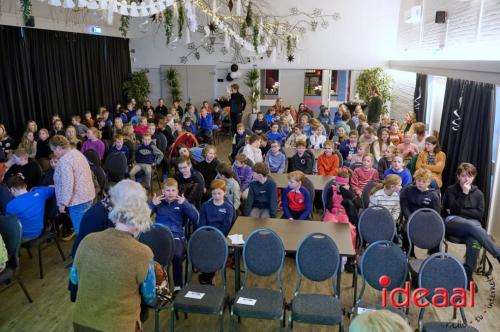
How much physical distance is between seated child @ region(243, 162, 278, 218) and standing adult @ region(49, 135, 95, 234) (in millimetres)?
2154

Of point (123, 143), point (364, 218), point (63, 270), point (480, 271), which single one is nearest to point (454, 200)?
point (480, 271)

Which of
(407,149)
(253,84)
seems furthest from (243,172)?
(253,84)

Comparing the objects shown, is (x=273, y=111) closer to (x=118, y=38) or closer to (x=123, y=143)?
(x=123, y=143)

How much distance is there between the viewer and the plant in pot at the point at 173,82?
51.6ft

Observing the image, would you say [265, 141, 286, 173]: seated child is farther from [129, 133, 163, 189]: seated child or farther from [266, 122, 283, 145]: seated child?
[129, 133, 163, 189]: seated child

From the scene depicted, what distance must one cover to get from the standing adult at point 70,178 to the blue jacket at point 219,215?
1670mm

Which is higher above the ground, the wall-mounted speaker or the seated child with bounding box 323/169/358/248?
the wall-mounted speaker

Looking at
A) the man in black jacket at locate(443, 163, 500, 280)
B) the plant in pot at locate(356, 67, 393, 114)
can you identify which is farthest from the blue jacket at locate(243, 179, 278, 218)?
the plant in pot at locate(356, 67, 393, 114)

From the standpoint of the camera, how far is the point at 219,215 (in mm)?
5094

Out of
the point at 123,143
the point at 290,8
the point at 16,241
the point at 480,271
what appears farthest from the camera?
the point at 290,8

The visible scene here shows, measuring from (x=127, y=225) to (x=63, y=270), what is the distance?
12.0ft

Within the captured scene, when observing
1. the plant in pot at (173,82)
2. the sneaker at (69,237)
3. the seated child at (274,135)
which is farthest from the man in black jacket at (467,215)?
the plant in pot at (173,82)

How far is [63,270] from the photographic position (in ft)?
18.4

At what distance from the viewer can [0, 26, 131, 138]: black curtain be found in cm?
978
